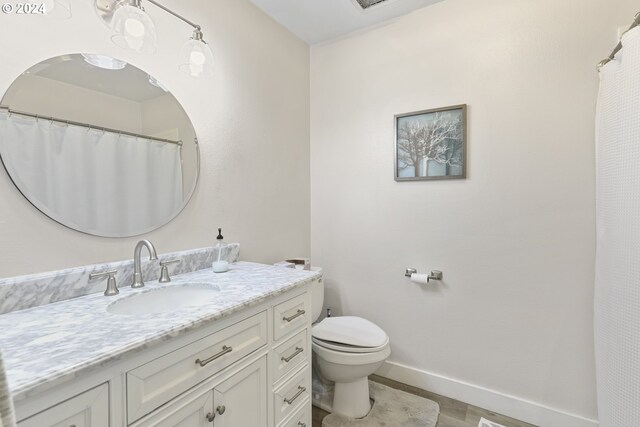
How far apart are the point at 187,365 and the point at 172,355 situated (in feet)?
0.23

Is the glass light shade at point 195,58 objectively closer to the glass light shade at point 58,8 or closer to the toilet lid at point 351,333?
the glass light shade at point 58,8

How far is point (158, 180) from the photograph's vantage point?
4.51 ft

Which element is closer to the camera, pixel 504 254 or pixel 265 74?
pixel 504 254

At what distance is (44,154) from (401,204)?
1854mm

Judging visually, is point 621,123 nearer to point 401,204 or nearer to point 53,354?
point 401,204

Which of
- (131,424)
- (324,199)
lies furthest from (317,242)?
(131,424)

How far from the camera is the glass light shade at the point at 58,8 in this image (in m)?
1.01

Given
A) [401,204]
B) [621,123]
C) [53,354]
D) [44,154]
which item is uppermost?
[621,123]

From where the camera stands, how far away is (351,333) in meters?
1.71

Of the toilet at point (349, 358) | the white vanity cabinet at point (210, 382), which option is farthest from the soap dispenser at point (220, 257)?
the toilet at point (349, 358)

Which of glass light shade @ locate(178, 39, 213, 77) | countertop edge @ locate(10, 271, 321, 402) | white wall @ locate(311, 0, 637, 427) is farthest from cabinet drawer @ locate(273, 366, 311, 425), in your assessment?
glass light shade @ locate(178, 39, 213, 77)

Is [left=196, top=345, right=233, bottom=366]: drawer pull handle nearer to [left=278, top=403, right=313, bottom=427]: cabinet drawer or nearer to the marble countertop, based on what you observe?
the marble countertop

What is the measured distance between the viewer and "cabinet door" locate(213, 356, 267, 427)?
936 mm

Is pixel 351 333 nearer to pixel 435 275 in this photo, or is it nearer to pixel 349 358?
pixel 349 358
